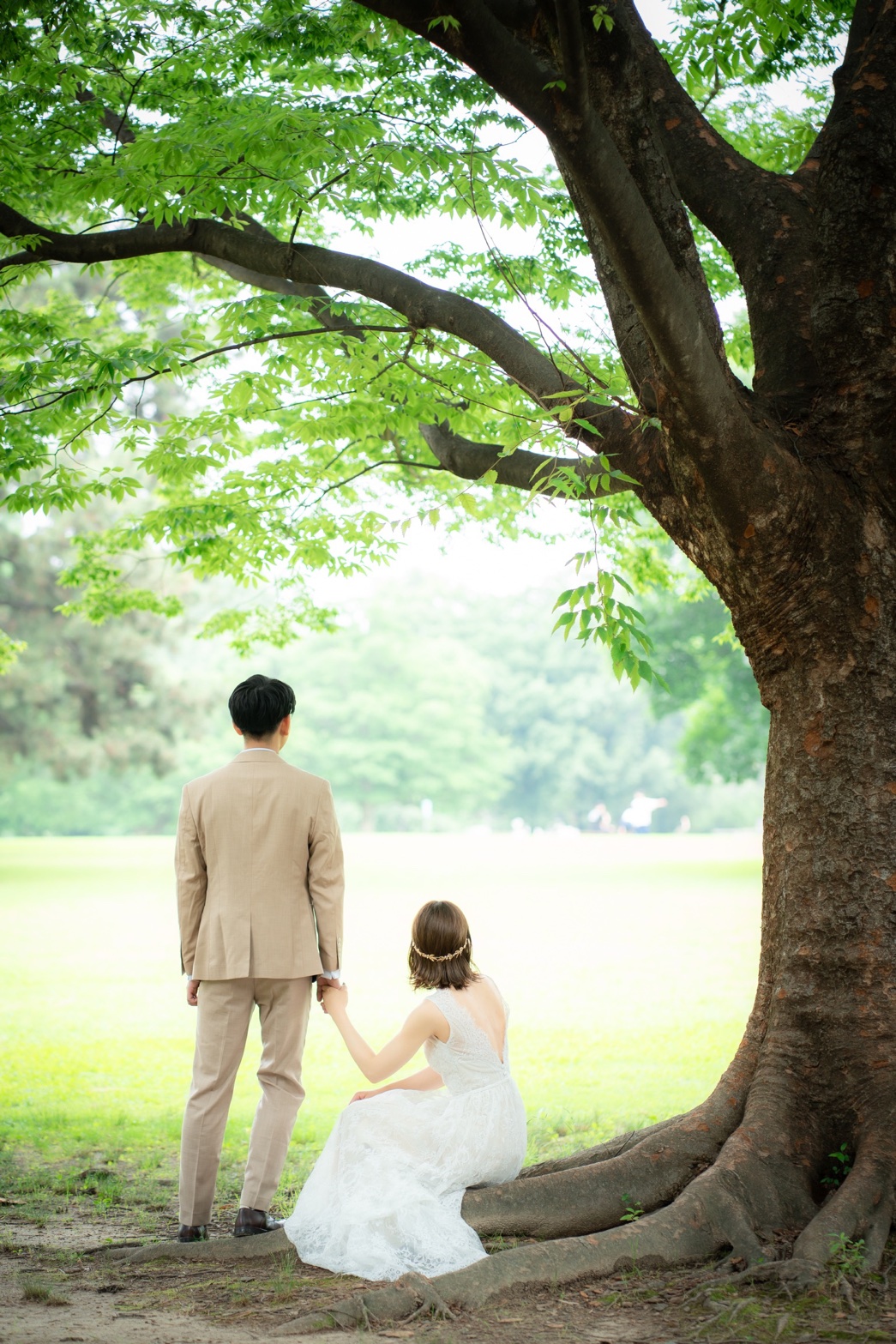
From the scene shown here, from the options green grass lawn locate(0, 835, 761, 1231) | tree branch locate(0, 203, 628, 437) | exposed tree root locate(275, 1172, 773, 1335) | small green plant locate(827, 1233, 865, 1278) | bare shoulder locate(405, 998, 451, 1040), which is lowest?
green grass lawn locate(0, 835, 761, 1231)

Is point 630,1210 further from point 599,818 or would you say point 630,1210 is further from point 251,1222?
point 599,818

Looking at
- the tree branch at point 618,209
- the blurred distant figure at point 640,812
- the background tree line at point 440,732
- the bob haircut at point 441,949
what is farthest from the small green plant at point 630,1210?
the blurred distant figure at point 640,812

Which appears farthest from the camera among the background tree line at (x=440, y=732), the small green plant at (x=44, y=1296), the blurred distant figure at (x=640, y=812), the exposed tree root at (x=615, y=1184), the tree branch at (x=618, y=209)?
the blurred distant figure at (x=640, y=812)

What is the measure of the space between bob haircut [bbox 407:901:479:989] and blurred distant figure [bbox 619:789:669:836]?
75.9 meters

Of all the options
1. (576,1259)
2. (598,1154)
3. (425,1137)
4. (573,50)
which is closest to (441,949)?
(425,1137)

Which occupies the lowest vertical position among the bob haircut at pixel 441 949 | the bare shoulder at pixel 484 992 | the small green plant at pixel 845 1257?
the small green plant at pixel 845 1257

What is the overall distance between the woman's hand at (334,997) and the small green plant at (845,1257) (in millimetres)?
1961

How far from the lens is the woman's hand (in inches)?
179

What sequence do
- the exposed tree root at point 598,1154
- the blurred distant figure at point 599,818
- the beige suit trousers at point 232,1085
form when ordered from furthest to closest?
the blurred distant figure at point 599,818 < the exposed tree root at point 598,1154 < the beige suit trousers at point 232,1085

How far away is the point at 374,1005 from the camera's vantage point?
1336 centimetres

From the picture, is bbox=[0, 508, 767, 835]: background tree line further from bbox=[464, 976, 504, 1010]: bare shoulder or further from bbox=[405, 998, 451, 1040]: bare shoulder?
bbox=[405, 998, 451, 1040]: bare shoulder

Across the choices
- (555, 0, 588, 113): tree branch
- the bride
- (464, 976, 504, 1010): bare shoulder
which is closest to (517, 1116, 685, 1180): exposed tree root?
the bride

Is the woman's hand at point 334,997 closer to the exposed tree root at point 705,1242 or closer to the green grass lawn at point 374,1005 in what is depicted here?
the exposed tree root at point 705,1242

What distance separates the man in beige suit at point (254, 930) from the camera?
14.8 feet
